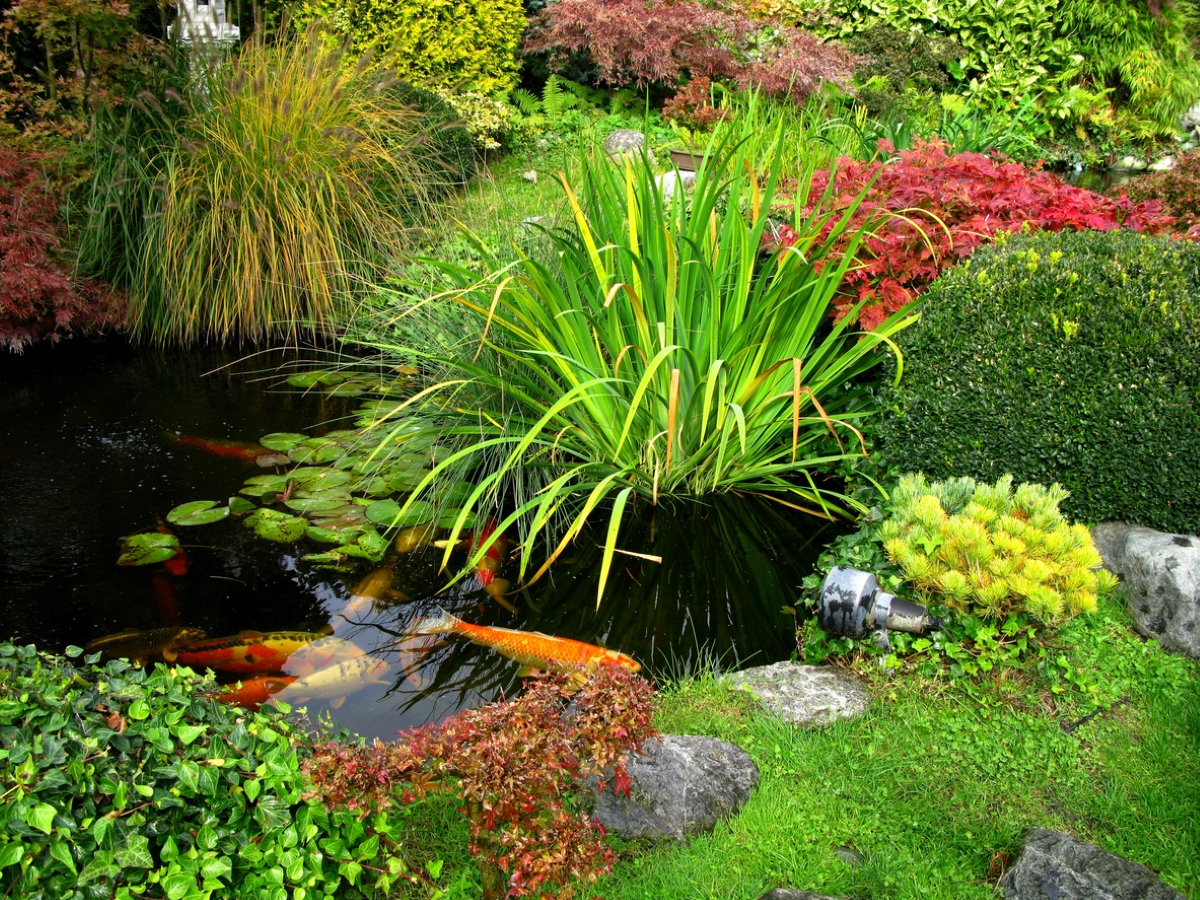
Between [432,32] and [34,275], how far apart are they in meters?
4.69

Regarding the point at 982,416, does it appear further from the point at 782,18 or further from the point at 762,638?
the point at 782,18

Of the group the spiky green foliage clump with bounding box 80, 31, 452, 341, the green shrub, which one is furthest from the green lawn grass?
the spiky green foliage clump with bounding box 80, 31, 452, 341

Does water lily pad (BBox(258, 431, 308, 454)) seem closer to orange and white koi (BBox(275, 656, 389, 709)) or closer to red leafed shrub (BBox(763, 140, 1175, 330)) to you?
orange and white koi (BBox(275, 656, 389, 709))

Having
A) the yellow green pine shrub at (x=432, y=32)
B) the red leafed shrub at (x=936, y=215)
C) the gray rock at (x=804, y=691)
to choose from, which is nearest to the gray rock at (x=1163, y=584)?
the gray rock at (x=804, y=691)

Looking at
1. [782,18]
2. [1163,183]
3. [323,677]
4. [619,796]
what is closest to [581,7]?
[782,18]

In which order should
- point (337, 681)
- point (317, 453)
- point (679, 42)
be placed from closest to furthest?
1. point (337, 681)
2. point (317, 453)
3. point (679, 42)

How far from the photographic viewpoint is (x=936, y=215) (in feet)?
12.6

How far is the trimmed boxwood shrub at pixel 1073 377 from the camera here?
9.58 ft

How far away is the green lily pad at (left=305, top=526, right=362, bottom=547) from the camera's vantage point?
3.71m

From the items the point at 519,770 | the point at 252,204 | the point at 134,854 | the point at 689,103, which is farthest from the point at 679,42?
the point at 134,854

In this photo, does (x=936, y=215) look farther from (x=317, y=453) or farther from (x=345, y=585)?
(x=317, y=453)

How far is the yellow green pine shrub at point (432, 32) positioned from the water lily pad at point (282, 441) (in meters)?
4.90

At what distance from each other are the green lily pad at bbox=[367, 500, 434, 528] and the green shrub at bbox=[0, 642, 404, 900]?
1.95 metres

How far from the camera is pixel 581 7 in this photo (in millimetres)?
8453
